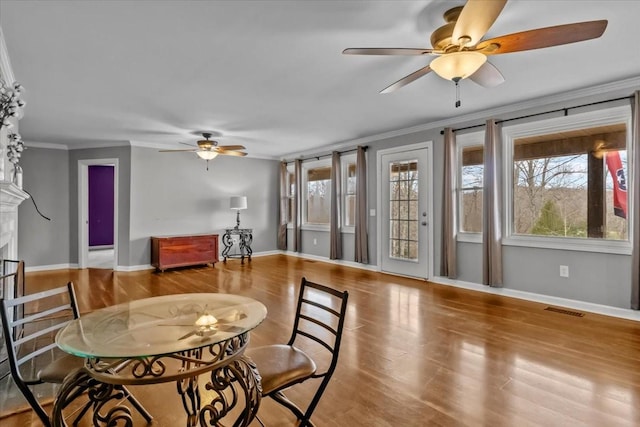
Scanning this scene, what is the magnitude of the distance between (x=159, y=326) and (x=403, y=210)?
4.55 meters

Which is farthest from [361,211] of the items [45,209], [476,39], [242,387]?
[45,209]

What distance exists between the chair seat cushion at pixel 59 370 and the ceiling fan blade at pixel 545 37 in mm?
2919

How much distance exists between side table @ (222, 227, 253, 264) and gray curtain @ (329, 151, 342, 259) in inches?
79.0

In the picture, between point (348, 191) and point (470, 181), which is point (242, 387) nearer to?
point (470, 181)

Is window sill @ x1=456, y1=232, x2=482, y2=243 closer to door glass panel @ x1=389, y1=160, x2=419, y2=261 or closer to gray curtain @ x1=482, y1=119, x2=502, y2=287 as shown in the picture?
gray curtain @ x1=482, y1=119, x2=502, y2=287

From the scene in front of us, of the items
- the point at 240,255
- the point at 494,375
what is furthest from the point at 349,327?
the point at 240,255

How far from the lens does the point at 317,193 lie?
738 cm

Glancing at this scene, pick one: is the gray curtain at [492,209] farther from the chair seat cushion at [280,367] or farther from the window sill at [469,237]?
the chair seat cushion at [280,367]

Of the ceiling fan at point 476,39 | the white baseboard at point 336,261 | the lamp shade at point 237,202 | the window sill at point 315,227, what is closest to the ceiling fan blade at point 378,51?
the ceiling fan at point 476,39

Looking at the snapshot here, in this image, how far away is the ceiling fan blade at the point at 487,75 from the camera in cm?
243

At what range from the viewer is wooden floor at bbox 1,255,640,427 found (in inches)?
72.8

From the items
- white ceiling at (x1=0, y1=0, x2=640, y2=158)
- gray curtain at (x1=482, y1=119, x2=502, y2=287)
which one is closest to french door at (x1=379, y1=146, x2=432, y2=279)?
white ceiling at (x1=0, y1=0, x2=640, y2=158)

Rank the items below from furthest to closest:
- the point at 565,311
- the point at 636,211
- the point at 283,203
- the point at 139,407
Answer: the point at 283,203 < the point at 565,311 < the point at 636,211 < the point at 139,407

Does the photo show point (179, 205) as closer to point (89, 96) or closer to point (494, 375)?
point (89, 96)
